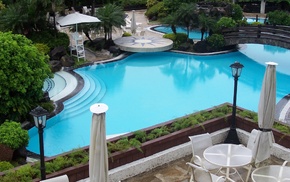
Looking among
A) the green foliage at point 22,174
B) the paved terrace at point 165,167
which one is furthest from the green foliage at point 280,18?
the green foliage at point 22,174

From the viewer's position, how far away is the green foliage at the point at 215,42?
21719 mm

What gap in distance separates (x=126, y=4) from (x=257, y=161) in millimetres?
29113

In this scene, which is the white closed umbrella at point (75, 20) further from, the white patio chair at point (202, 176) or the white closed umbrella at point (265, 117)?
the white patio chair at point (202, 176)

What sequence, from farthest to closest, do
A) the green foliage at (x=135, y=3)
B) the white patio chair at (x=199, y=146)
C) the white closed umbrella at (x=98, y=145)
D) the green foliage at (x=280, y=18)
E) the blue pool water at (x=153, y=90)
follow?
the green foliage at (x=135, y=3), the green foliage at (x=280, y=18), the blue pool water at (x=153, y=90), the white patio chair at (x=199, y=146), the white closed umbrella at (x=98, y=145)

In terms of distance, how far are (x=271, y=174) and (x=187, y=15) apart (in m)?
15.9

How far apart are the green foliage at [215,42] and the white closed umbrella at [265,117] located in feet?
48.4

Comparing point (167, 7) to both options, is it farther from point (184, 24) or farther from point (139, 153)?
point (139, 153)

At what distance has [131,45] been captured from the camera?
70.6ft

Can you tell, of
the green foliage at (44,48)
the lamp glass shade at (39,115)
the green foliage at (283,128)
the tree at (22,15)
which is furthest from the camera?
the green foliage at (44,48)

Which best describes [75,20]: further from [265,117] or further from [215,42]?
[265,117]

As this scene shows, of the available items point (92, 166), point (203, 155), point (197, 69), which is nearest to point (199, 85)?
point (197, 69)

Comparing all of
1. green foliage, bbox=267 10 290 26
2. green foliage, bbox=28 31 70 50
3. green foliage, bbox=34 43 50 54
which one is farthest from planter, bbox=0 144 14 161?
green foliage, bbox=267 10 290 26

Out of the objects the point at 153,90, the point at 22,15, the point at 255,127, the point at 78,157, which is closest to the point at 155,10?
the point at 22,15

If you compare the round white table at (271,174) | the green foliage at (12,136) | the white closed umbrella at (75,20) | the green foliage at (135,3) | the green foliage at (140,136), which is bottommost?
the green foliage at (12,136)
